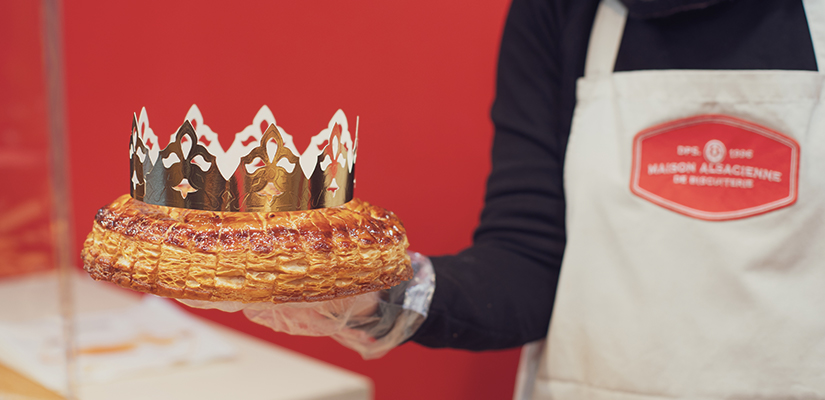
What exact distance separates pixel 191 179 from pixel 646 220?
2.03 feet

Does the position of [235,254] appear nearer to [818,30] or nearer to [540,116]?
[540,116]

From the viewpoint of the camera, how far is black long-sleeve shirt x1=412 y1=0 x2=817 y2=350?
0.78m

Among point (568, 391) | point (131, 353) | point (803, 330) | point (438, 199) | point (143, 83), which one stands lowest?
point (131, 353)

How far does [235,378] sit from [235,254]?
0.92 m

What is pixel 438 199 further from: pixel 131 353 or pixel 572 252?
pixel 131 353

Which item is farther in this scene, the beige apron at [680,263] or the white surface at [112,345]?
the white surface at [112,345]

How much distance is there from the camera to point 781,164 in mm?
760

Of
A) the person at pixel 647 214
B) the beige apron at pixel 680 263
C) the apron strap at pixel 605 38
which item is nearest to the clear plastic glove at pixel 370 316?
the person at pixel 647 214

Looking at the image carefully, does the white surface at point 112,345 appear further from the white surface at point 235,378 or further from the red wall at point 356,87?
the red wall at point 356,87

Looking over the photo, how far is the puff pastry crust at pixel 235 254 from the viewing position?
408 millimetres

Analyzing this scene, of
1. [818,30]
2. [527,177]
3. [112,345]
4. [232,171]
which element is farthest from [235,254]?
[112,345]

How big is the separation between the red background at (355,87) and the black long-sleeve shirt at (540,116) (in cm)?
10

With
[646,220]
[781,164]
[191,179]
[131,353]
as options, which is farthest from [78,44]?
[781,164]

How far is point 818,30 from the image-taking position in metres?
0.76
